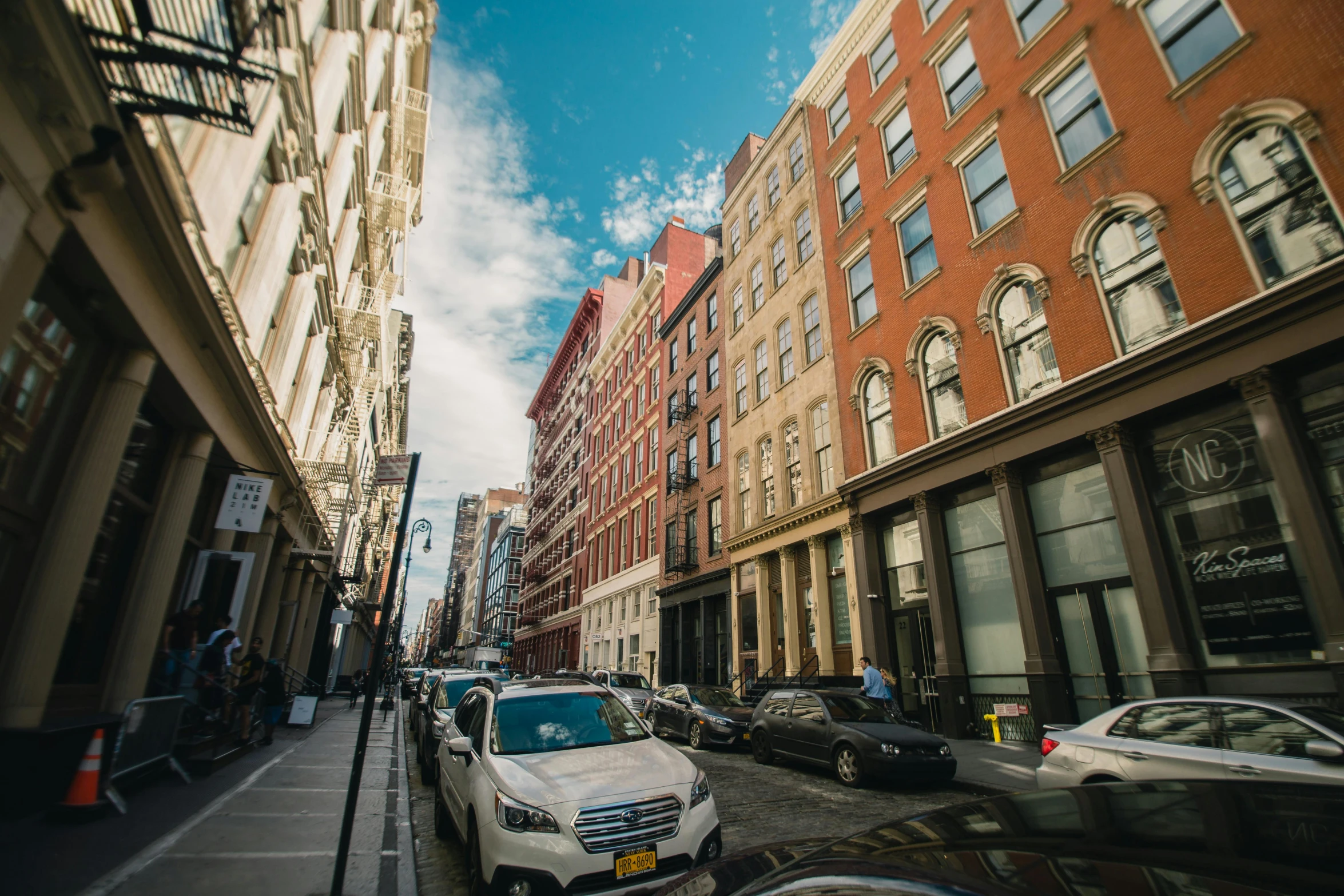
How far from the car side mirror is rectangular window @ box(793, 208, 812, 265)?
2076 cm

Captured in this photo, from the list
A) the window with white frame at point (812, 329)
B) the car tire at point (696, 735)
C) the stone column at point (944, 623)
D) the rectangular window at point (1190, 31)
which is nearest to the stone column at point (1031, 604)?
the stone column at point (944, 623)

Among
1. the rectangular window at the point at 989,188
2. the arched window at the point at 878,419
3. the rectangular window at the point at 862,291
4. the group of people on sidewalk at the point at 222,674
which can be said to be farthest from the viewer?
the rectangular window at the point at 862,291

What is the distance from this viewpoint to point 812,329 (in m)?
23.3

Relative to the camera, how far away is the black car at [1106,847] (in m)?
1.71

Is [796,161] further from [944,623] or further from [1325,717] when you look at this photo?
[1325,717]

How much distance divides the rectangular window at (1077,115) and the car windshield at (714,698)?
15492 mm

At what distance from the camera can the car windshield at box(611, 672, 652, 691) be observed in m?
22.4

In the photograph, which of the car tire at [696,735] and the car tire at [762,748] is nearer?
the car tire at [762,748]

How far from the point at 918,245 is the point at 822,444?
699 cm

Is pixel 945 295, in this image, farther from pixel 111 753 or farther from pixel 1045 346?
pixel 111 753

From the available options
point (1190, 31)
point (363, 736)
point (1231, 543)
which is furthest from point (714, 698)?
point (1190, 31)

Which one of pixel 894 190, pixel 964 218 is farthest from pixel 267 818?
pixel 894 190

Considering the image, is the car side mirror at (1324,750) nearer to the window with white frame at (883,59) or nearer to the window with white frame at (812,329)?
the window with white frame at (812,329)

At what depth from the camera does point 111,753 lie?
750 centimetres
